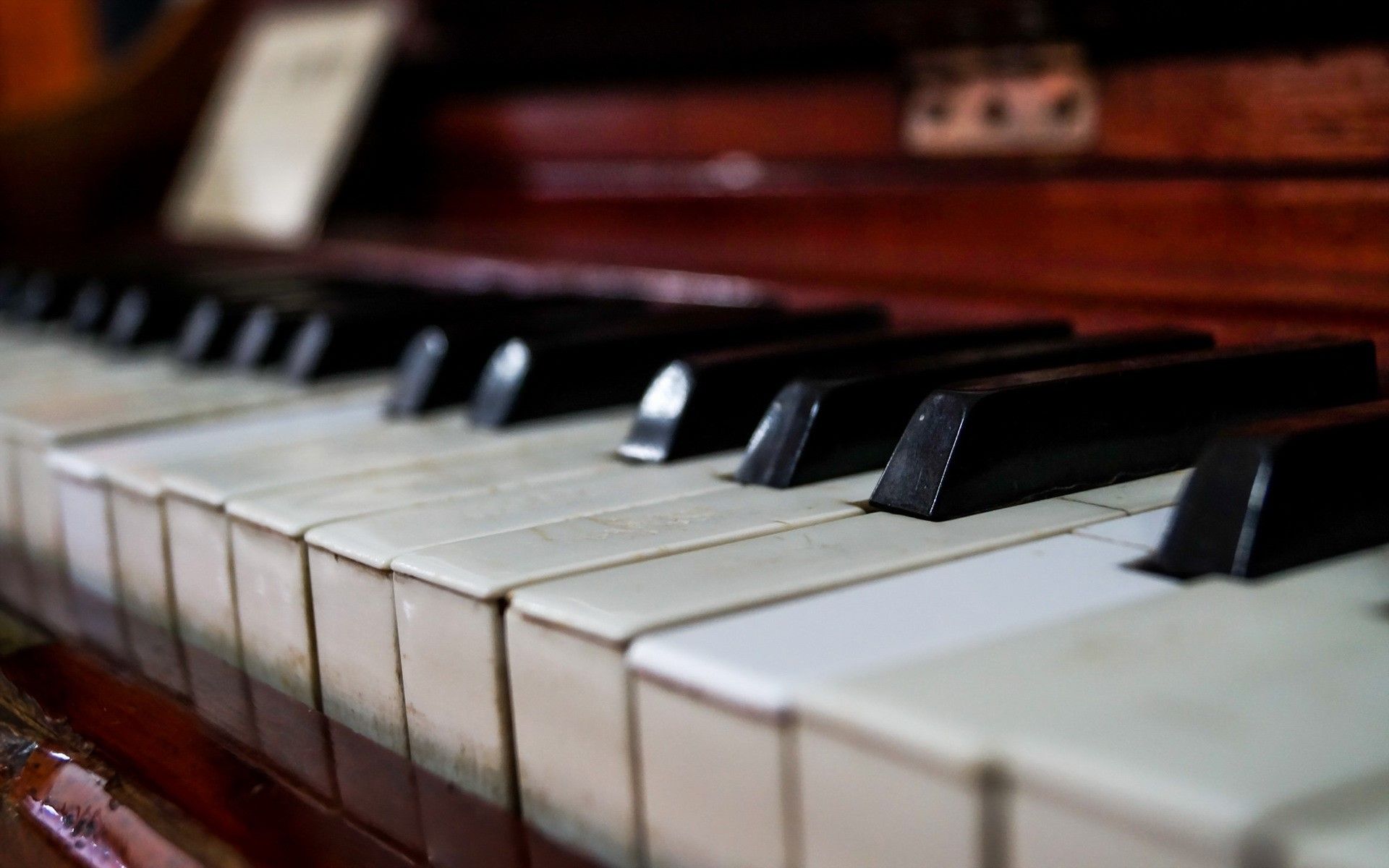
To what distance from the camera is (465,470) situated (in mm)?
890

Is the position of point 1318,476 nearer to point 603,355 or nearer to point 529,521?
point 529,521

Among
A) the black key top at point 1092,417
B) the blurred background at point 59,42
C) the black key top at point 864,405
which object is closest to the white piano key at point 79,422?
the black key top at point 864,405

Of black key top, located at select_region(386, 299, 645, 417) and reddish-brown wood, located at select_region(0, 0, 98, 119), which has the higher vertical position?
reddish-brown wood, located at select_region(0, 0, 98, 119)

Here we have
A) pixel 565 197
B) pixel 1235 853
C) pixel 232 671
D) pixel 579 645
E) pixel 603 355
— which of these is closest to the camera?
pixel 1235 853

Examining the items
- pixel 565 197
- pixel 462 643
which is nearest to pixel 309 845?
pixel 462 643

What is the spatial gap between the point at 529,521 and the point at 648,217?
0.86 metres

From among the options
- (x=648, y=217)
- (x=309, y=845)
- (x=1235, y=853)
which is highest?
(x=648, y=217)

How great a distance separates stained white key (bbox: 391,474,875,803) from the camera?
0.61 metres

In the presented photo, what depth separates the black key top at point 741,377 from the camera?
886mm

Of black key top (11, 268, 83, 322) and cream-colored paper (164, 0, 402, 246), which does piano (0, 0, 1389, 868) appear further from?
cream-colored paper (164, 0, 402, 246)

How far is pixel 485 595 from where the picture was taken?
1.97 feet

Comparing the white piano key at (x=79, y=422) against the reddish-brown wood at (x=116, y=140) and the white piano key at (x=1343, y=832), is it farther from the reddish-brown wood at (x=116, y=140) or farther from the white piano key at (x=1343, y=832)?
the reddish-brown wood at (x=116, y=140)

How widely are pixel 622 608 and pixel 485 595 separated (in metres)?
0.07

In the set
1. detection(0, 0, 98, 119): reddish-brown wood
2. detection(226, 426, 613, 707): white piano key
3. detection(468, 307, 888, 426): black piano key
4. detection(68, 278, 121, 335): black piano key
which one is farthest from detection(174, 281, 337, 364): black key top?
detection(0, 0, 98, 119): reddish-brown wood
